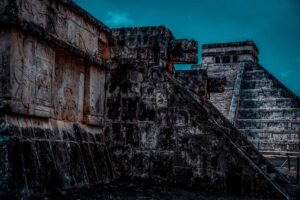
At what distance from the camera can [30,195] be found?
357cm

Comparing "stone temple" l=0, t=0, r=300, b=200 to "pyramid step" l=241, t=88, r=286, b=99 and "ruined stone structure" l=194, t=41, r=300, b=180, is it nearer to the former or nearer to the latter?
"ruined stone structure" l=194, t=41, r=300, b=180

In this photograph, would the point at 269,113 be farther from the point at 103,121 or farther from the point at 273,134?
the point at 103,121

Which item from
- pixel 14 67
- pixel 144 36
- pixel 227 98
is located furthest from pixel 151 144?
pixel 227 98

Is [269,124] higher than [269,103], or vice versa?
[269,103]

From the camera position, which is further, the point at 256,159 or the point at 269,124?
the point at 269,124

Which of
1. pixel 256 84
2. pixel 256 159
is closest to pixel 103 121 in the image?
pixel 256 159

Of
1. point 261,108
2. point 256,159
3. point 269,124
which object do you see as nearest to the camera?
point 256,159

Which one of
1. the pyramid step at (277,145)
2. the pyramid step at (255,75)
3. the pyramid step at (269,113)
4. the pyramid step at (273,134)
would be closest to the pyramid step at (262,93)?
the pyramid step at (269,113)

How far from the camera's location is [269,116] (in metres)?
19.2

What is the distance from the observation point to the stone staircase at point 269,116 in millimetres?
17656

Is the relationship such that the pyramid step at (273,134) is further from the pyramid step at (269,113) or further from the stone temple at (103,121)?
the stone temple at (103,121)

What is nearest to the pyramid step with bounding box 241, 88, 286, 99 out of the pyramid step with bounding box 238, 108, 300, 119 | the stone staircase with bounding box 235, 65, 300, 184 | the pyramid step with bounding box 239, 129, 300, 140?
the stone staircase with bounding box 235, 65, 300, 184

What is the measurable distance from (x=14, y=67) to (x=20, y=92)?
26cm

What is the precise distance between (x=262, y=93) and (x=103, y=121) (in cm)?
1670
